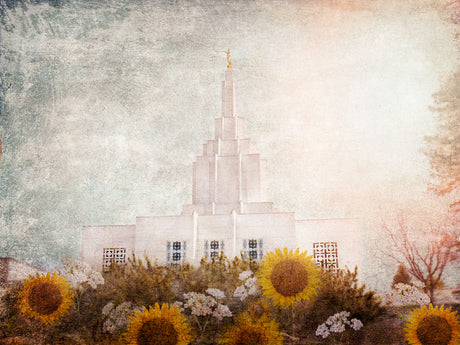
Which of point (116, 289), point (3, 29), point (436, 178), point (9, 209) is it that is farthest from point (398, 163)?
point (3, 29)

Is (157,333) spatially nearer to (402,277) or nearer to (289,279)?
(289,279)

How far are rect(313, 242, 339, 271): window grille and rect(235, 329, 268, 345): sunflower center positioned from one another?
49.0 inches

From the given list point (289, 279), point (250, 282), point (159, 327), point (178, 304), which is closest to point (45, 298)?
point (159, 327)

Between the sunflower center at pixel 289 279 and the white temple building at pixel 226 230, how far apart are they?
350 millimetres

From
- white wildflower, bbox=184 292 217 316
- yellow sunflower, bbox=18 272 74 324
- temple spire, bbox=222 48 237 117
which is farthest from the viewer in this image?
temple spire, bbox=222 48 237 117

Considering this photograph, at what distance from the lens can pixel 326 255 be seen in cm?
648

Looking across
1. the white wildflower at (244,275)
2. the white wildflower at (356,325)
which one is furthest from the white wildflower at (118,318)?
the white wildflower at (356,325)

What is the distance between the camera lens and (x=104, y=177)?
687 cm

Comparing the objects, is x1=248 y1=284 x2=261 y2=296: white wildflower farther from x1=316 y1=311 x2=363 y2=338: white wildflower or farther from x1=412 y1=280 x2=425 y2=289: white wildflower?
x1=412 y1=280 x2=425 y2=289: white wildflower

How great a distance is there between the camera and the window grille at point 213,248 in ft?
21.6

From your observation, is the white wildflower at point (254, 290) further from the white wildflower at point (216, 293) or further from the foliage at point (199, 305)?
the white wildflower at point (216, 293)

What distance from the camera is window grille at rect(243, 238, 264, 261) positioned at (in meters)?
6.58

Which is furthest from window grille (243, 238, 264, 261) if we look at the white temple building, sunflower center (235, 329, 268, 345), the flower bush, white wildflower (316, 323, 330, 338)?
white wildflower (316, 323, 330, 338)

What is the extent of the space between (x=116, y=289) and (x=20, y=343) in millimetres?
1409
